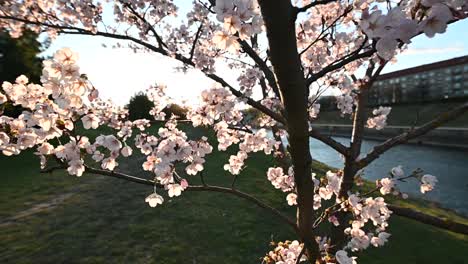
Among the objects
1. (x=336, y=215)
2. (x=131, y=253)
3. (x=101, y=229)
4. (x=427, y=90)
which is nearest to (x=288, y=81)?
Result: (x=336, y=215)

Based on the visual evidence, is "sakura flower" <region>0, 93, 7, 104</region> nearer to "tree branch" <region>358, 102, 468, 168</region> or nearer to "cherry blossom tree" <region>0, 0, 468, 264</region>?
"cherry blossom tree" <region>0, 0, 468, 264</region>

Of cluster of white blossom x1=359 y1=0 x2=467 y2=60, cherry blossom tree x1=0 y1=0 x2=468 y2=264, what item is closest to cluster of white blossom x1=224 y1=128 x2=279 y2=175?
cherry blossom tree x1=0 y1=0 x2=468 y2=264

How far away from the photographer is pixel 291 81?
1.42 metres

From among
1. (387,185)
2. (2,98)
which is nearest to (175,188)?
(2,98)

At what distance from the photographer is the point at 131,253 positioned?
21.9 feet

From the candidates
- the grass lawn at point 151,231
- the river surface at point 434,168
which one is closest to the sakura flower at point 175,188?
the grass lawn at point 151,231

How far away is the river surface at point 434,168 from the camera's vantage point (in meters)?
15.4

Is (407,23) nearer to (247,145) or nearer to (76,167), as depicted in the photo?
(76,167)

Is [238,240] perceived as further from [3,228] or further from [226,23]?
[226,23]

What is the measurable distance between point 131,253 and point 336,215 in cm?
438

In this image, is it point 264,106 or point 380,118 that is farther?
point 380,118

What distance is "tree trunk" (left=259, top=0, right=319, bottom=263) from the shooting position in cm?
124

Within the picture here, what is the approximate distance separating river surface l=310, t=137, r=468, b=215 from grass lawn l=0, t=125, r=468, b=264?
15.2 feet

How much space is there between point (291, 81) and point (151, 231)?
7109mm
